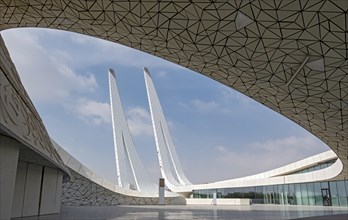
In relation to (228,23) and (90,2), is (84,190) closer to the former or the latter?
(90,2)

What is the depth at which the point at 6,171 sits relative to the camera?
10.8 meters

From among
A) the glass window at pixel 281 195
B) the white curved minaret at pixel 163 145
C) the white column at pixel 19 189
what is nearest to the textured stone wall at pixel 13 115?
the white column at pixel 19 189

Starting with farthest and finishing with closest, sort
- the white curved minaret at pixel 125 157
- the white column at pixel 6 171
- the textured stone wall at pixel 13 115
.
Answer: the white curved minaret at pixel 125 157 < the white column at pixel 6 171 < the textured stone wall at pixel 13 115

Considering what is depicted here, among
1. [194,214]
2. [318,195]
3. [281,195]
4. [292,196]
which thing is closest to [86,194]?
[194,214]

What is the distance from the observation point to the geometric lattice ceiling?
51.3ft

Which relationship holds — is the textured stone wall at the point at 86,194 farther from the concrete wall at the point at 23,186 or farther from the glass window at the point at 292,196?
the glass window at the point at 292,196

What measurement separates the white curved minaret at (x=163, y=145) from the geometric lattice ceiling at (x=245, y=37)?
1549 inches

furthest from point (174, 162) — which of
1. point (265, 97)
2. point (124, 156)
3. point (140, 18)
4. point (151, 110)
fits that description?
point (140, 18)

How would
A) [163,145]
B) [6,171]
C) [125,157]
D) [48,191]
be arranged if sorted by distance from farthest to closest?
[163,145] < [125,157] < [48,191] < [6,171]

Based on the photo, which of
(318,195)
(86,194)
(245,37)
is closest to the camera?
(245,37)

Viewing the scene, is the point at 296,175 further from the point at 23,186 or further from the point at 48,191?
the point at 23,186

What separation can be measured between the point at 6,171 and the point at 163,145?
52.6m

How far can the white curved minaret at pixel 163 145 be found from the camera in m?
62.3

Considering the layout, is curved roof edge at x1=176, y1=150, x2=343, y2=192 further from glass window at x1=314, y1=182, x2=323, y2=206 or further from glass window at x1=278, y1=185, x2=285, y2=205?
glass window at x1=314, y1=182, x2=323, y2=206
